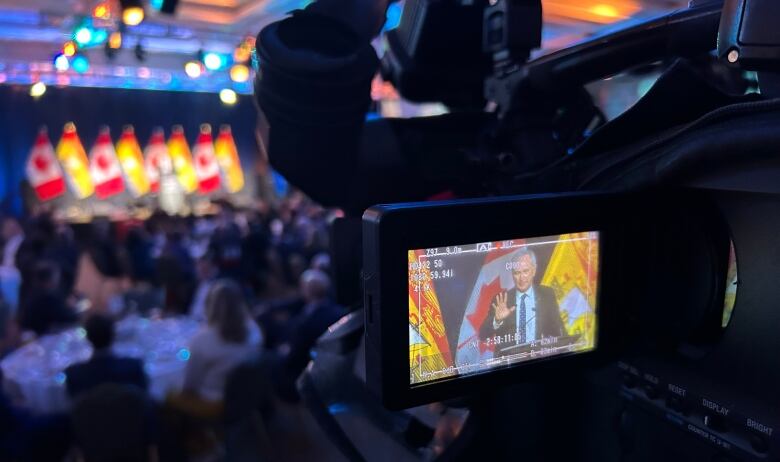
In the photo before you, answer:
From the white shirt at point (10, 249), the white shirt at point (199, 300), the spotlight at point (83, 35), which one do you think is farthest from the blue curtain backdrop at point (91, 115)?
the white shirt at point (199, 300)

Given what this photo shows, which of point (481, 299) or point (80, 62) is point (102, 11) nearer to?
point (80, 62)

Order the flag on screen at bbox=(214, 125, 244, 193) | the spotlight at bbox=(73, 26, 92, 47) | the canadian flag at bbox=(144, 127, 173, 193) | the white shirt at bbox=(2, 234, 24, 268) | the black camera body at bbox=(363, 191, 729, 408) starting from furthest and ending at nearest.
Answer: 1. the flag on screen at bbox=(214, 125, 244, 193)
2. the canadian flag at bbox=(144, 127, 173, 193)
3. the white shirt at bbox=(2, 234, 24, 268)
4. the spotlight at bbox=(73, 26, 92, 47)
5. the black camera body at bbox=(363, 191, 729, 408)

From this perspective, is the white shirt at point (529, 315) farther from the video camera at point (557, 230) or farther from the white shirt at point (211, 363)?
the white shirt at point (211, 363)

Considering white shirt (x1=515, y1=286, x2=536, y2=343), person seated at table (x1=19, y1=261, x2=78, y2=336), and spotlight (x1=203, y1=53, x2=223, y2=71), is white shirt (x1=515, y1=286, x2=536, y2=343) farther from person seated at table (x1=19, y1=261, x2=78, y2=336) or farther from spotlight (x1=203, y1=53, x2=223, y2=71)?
spotlight (x1=203, y1=53, x2=223, y2=71)

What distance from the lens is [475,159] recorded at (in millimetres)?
1080

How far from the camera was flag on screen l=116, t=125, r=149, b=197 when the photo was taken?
30.6 ft

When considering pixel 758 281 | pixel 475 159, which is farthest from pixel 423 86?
pixel 758 281

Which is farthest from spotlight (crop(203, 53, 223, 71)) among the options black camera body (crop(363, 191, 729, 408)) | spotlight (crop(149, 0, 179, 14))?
black camera body (crop(363, 191, 729, 408))

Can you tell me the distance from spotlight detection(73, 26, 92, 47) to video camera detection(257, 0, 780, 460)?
4.60 meters

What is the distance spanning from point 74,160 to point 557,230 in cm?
952

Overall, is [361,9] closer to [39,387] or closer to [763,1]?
[763,1]

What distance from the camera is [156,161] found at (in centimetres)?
961

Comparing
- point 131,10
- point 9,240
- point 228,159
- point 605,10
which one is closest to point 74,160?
point 228,159

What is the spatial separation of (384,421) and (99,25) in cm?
480
